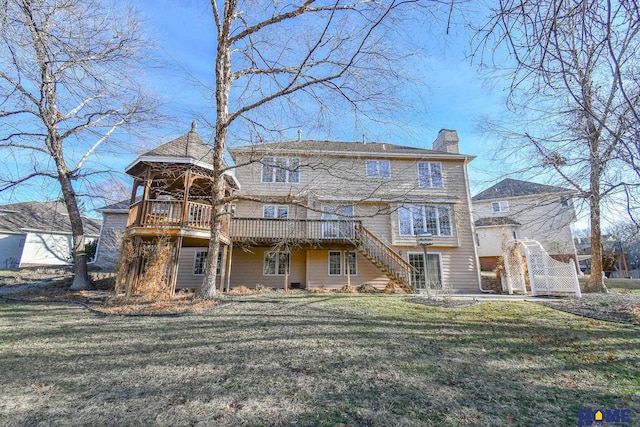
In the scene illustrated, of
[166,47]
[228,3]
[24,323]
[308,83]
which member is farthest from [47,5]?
[24,323]

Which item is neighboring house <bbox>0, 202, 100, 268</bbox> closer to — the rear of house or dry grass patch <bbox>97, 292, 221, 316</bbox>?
the rear of house

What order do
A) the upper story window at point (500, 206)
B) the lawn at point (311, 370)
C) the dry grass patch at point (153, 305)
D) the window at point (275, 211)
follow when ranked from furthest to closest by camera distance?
the upper story window at point (500, 206), the window at point (275, 211), the dry grass patch at point (153, 305), the lawn at point (311, 370)

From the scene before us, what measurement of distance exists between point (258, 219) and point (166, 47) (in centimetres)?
768

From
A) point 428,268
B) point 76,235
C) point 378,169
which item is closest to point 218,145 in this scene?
point 76,235

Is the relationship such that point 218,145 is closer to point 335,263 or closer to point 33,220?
point 335,263

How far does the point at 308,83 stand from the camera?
6938 millimetres

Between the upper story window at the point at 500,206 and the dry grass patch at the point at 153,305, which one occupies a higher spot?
the upper story window at the point at 500,206

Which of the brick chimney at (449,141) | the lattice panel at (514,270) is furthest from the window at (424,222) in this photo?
the brick chimney at (449,141)

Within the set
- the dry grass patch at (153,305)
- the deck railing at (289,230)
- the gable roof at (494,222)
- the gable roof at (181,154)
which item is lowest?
the dry grass patch at (153,305)

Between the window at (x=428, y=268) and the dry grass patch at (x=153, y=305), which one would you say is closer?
the dry grass patch at (x=153, y=305)

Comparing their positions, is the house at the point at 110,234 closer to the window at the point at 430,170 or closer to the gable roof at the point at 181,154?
the gable roof at the point at 181,154

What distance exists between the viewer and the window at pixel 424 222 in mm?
15004

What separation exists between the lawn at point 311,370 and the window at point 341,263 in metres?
7.57

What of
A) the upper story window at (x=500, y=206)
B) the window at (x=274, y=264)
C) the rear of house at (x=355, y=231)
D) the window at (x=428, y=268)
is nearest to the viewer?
the rear of house at (x=355, y=231)
